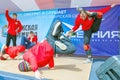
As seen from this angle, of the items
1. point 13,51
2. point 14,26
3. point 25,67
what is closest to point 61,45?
point 25,67

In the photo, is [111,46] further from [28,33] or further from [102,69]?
[102,69]

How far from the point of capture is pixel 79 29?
7.05 m

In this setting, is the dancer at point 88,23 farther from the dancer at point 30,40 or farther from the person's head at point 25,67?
the dancer at point 30,40

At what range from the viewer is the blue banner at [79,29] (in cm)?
642

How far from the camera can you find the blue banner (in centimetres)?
642

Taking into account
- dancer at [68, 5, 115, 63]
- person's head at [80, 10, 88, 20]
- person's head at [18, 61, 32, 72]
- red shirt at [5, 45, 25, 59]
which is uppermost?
person's head at [80, 10, 88, 20]

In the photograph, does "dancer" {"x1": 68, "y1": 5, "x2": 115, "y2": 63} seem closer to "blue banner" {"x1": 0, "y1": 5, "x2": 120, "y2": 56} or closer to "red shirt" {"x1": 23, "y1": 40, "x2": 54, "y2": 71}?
"blue banner" {"x1": 0, "y1": 5, "x2": 120, "y2": 56}

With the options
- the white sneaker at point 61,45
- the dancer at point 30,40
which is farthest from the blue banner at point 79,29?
the white sneaker at point 61,45

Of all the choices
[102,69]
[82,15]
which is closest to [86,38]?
[82,15]

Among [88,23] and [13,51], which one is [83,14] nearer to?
[88,23]

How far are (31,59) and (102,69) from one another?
2.79m

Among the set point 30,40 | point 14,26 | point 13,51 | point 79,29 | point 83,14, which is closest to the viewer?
point 83,14

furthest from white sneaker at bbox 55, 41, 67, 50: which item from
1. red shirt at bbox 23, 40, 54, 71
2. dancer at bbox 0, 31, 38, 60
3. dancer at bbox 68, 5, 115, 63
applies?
dancer at bbox 0, 31, 38, 60

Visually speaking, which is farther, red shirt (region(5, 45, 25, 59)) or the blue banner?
red shirt (region(5, 45, 25, 59))
